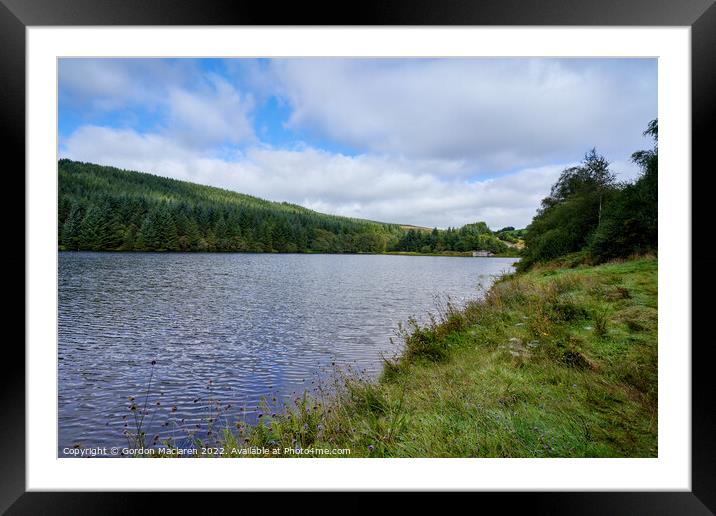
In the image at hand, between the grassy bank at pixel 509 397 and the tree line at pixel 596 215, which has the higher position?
the tree line at pixel 596 215

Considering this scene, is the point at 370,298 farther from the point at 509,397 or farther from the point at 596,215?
the point at 596,215

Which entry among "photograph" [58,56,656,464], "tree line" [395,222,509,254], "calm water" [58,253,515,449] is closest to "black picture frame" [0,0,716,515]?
"photograph" [58,56,656,464]

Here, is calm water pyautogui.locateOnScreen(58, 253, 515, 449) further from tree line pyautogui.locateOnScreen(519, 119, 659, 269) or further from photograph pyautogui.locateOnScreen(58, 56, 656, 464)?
tree line pyautogui.locateOnScreen(519, 119, 659, 269)

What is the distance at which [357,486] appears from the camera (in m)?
1.94

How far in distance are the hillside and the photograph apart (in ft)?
0.24

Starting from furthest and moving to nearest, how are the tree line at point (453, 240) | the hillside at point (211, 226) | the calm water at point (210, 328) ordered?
the tree line at point (453, 240), the hillside at point (211, 226), the calm water at point (210, 328)

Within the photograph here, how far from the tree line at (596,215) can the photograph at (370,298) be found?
0.06m

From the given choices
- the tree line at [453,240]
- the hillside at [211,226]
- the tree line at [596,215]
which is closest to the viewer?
the tree line at [596,215]

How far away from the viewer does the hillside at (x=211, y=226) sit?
586cm
